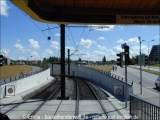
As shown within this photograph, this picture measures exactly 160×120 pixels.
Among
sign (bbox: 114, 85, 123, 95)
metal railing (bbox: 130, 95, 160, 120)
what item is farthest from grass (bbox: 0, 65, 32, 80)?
metal railing (bbox: 130, 95, 160, 120)

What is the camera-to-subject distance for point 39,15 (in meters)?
6.55

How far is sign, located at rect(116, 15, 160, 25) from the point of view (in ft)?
23.2

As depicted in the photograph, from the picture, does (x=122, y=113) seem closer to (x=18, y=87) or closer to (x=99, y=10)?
(x=99, y=10)

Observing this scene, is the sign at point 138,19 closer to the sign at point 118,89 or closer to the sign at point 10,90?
the sign at point 118,89

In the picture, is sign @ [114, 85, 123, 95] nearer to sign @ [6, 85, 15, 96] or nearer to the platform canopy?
sign @ [6, 85, 15, 96]

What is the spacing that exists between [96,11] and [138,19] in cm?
130

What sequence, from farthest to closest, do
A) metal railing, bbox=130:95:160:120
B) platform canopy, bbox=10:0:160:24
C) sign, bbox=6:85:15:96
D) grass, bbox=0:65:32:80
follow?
1. grass, bbox=0:65:32:80
2. sign, bbox=6:85:15:96
3. metal railing, bbox=130:95:160:120
4. platform canopy, bbox=10:0:160:24

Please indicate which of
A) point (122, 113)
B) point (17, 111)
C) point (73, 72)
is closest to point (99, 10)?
point (122, 113)

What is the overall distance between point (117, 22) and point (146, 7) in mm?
946

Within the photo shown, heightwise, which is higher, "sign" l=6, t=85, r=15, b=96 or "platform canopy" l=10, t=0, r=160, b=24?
"platform canopy" l=10, t=0, r=160, b=24

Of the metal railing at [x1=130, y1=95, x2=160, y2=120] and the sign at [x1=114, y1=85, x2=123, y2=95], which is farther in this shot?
the sign at [x1=114, y1=85, x2=123, y2=95]

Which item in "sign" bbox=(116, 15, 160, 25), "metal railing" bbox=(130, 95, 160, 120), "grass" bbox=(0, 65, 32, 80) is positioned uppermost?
"sign" bbox=(116, 15, 160, 25)

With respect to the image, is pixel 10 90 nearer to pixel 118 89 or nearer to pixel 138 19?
pixel 118 89

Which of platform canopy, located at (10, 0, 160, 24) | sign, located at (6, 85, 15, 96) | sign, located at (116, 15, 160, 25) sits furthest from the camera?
sign, located at (6, 85, 15, 96)
